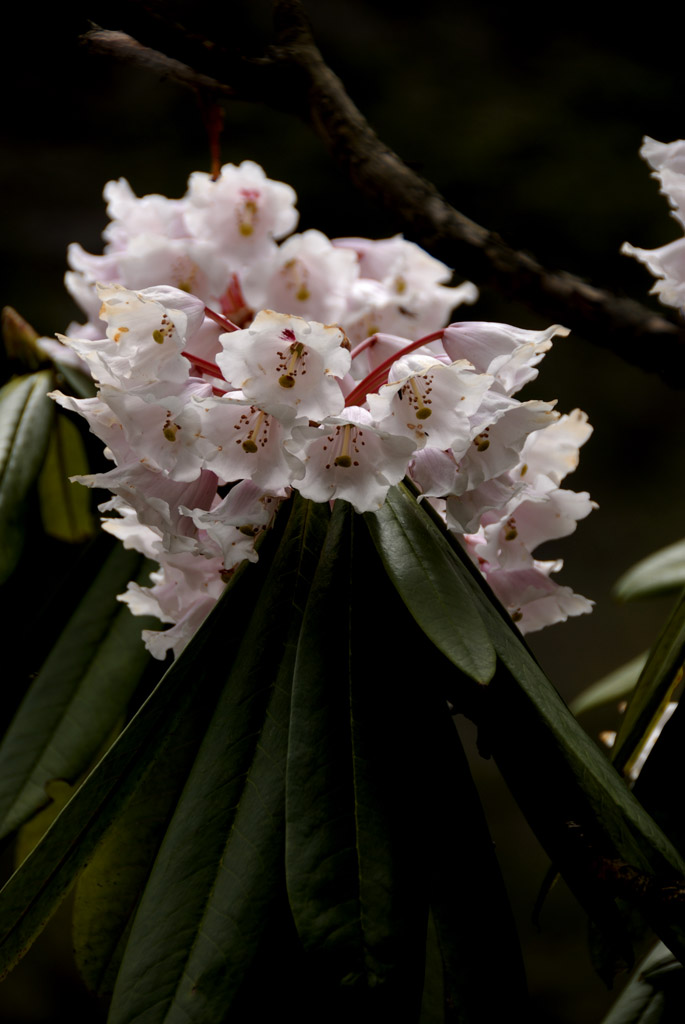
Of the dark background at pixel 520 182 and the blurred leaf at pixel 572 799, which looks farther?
the dark background at pixel 520 182

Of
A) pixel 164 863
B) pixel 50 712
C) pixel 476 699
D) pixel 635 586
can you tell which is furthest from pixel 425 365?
pixel 635 586

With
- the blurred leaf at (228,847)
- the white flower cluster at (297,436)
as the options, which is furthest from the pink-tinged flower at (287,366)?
the blurred leaf at (228,847)

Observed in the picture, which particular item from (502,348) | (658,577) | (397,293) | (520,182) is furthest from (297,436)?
(520,182)

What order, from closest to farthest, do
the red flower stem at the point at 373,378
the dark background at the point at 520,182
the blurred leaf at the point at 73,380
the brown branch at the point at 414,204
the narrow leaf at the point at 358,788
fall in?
the narrow leaf at the point at 358,788 < the red flower stem at the point at 373,378 < the brown branch at the point at 414,204 < the blurred leaf at the point at 73,380 < the dark background at the point at 520,182

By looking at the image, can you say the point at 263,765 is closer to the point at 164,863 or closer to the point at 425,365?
the point at 164,863

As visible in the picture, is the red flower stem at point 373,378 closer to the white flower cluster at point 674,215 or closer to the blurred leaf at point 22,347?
the white flower cluster at point 674,215

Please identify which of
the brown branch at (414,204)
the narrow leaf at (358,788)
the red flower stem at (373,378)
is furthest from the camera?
the brown branch at (414,204)

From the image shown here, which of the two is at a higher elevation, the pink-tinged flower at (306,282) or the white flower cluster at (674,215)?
the pink-tinged flower at (306,282)
